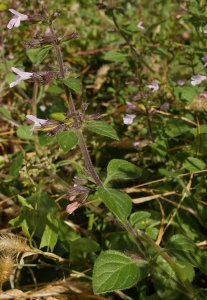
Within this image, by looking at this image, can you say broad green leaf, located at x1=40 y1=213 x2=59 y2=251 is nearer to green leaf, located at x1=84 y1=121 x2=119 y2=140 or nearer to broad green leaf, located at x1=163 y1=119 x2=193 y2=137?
green leaf, located at x1=84 y1=121 x2=119 y2=140

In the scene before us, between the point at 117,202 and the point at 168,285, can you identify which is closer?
the point at 117,202

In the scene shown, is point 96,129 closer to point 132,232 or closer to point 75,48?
point 132,232

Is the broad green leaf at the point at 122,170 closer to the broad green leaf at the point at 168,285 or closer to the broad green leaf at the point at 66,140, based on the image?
the broad green leaf at the point at 66,140

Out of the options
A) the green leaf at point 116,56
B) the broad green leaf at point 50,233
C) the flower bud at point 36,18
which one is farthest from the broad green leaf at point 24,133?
the flower bud at point 36,18

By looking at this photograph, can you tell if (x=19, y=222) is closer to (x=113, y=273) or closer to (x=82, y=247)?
(x=82, y=247)

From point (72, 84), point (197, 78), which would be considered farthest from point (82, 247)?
point (197, 78)

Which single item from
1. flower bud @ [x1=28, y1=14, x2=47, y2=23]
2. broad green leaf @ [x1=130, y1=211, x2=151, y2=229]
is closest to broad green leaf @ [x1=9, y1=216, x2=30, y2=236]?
broad green leaf @ [x1=130, y1=211, x2=151, y2=229]

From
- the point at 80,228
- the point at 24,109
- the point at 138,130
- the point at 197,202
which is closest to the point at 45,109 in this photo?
the point at 24,109
